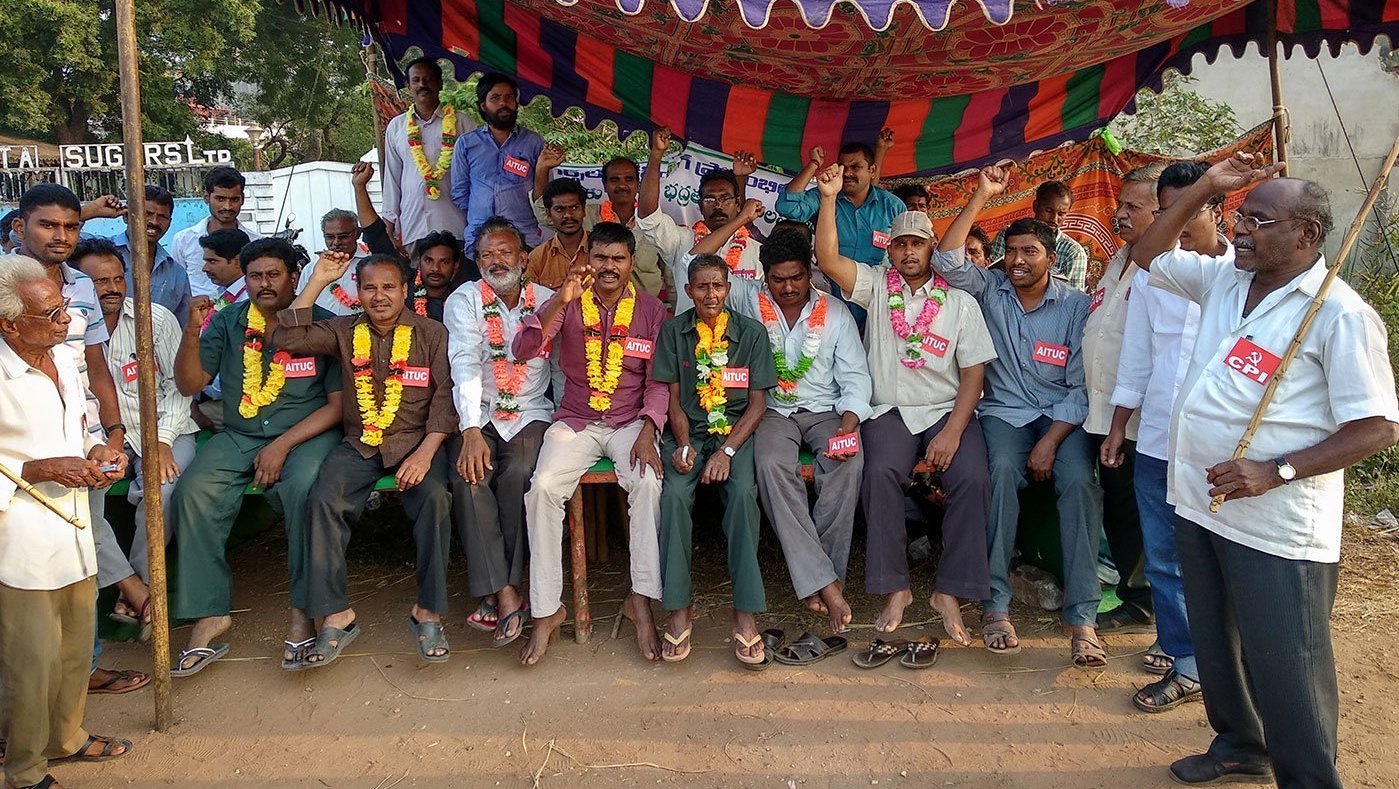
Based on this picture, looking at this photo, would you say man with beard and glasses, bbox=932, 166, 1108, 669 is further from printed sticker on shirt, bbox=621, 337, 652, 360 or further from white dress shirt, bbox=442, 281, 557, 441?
white dress shirt, bbox=442, 281, 557, 441

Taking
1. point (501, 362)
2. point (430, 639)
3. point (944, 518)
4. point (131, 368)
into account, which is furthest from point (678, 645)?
point (131, 368)

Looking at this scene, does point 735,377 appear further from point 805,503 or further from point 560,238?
point 560,238

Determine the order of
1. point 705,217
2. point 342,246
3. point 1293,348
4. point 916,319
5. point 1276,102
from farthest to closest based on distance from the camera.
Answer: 1. point 342,246
2. point 705,217
3. point 1276,102
4. point 916,319
5. point 1293,348

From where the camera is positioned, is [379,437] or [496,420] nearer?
[379,437]

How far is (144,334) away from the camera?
353cm

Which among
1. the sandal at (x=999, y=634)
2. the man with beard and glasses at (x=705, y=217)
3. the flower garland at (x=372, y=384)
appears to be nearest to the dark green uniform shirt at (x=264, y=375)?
the flower garland at (x=372, y=384)

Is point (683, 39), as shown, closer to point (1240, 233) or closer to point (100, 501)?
point (1240, 233)

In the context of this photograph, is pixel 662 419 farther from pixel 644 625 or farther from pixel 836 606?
pixel 836 606

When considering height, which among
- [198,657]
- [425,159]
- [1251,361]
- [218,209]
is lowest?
[198,657]

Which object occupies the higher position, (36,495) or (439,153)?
(439,153)

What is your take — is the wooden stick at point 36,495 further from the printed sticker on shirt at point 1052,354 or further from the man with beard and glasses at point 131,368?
the printed sticker on shirt at point 1052,354

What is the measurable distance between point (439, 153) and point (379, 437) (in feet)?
7.64

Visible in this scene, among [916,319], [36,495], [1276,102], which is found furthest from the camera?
[1276,102]

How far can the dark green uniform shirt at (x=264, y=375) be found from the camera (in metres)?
4.56
